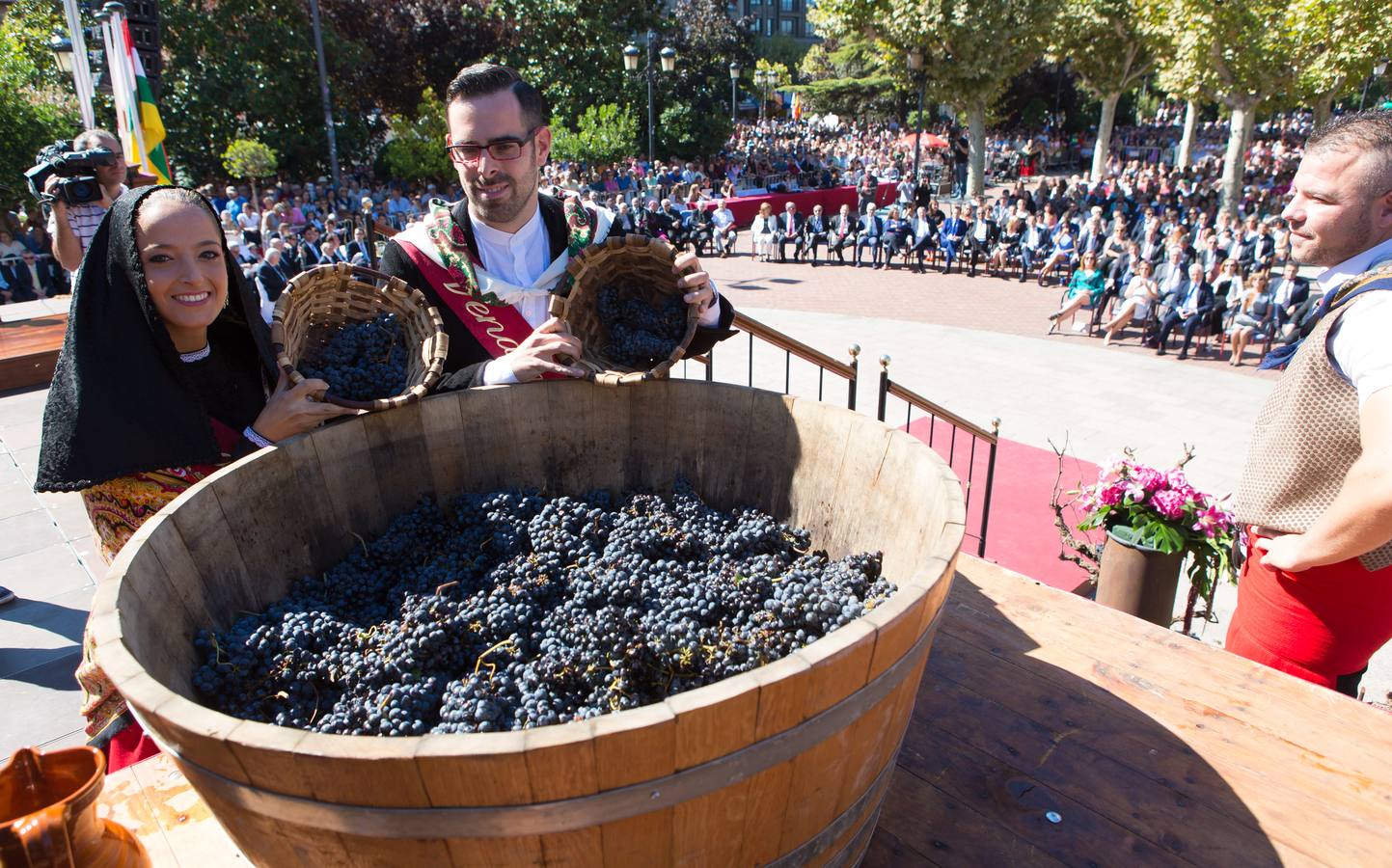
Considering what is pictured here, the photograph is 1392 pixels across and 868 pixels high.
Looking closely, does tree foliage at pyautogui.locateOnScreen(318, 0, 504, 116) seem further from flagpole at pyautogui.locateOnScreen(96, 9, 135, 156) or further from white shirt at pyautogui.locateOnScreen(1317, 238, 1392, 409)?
white shirt at pyautogui.locateOnScreen(1317, 238, 1392, 409)

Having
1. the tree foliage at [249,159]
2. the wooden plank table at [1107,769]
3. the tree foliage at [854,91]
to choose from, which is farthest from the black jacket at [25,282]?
the tree foliage at [854,91]

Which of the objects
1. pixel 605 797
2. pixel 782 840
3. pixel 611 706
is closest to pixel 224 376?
pixel 611 706

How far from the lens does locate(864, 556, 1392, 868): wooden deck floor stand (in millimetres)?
1938

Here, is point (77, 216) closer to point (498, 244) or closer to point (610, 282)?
point (498, 244)

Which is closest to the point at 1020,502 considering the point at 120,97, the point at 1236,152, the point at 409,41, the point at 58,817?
the point at 58,817

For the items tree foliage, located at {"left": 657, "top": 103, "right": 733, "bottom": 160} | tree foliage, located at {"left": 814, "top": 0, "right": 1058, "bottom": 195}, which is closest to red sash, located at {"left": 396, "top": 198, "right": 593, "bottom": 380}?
tree foliage, located at {"left": 814, "top": 0, "right": 1058, "bottom": 195}

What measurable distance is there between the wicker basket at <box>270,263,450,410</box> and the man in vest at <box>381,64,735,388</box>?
0.70 ft

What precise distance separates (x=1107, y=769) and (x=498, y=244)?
2.56 m

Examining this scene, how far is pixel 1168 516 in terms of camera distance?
163 inches

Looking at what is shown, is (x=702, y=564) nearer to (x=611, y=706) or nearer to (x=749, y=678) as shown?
(x=611, y=706)

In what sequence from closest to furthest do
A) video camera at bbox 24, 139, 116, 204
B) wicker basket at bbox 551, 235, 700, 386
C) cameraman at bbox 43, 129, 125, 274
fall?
wicker basket at bbox 551, 235, 700, 386
video camera at bbox 24, 139, 116, 204
cameraman at bbox 43, 129, 125, 274

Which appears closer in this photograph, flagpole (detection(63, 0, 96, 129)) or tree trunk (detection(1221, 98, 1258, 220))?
flagpole (detection(63, 0, 96, 129))

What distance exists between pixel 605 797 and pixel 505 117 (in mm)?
2105

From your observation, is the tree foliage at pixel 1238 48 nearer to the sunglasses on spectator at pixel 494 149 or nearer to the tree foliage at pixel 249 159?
the sunglasses on spectator at pixel 494 149
